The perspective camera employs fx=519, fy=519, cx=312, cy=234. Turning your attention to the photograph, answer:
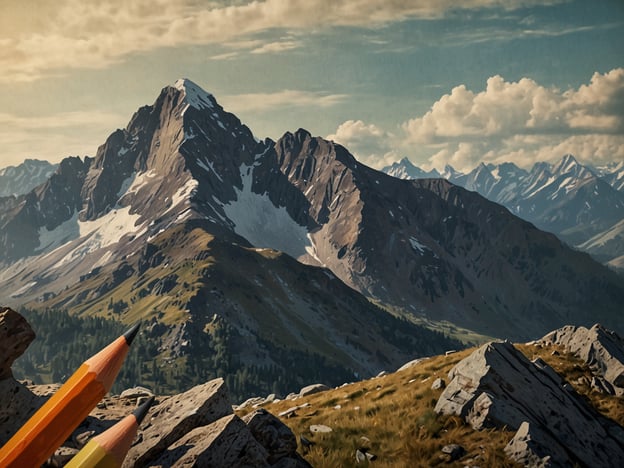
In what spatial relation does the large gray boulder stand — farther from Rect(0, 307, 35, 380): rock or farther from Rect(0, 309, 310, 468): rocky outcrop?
Rect(0, 307, 35, 380): rock

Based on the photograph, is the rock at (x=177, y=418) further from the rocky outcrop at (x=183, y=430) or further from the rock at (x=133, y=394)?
the rock at (x=133, y=394)

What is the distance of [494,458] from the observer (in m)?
15.0

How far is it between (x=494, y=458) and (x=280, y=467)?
629 centimetres

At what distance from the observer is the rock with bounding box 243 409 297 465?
14.0m

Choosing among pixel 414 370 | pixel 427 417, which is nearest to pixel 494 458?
pixel 427 417

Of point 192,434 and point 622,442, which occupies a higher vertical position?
point 192,434

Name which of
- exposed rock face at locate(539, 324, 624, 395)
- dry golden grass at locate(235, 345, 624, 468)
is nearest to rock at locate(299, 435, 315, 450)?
dry golden grass at locate(235, 345, 624, 468)

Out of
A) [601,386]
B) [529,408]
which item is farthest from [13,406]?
[601,386]

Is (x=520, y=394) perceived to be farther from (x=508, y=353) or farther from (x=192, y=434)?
(x=192, y=434)

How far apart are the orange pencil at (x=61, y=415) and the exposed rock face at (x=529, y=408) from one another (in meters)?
12.5

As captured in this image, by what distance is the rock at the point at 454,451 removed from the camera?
51.1 ft

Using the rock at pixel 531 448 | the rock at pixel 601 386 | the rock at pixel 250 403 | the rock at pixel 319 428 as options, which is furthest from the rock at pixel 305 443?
the rock at pixel 250 403

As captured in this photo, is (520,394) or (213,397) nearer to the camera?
(213,397)

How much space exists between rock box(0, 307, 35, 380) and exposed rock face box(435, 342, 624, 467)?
13.7 meters
